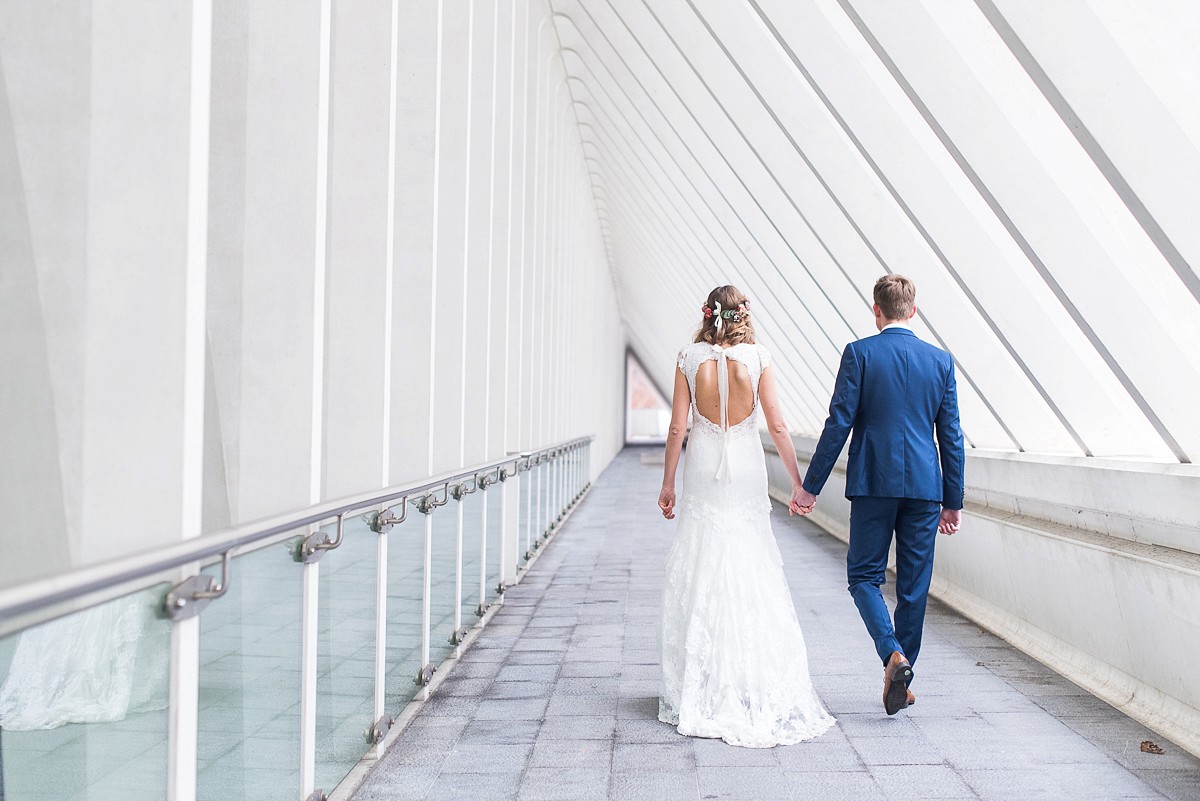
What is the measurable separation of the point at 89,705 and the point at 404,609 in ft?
9.03

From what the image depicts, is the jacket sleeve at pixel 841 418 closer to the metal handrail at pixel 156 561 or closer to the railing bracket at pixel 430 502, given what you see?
the railing bracket at pixel 430 502

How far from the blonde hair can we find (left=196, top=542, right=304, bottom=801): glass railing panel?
2.31 metres

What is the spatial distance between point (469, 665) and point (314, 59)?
10.7 feet

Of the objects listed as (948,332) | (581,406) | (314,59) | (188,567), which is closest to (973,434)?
(948,332)

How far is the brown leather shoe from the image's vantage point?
15.2ft

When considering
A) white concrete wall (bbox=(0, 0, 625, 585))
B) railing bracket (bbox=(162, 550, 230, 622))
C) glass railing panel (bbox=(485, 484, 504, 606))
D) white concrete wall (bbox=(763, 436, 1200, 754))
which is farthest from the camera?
glass railing panel (bbox=(485, 484, 504, 606))

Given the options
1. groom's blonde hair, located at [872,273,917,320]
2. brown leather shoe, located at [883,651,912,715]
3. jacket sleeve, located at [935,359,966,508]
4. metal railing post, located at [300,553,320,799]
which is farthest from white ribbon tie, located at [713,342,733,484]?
metal railing post, located at [300,553,320,799]

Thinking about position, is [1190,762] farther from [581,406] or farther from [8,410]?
[581,406]

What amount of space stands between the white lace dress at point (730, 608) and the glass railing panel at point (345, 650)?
1302mm

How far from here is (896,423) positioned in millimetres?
4910

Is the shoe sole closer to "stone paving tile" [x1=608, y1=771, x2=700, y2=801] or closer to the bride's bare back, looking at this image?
"stone paving tile" [x1=608, y1=771, x2=700, y2=801]

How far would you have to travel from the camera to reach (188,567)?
2512mm

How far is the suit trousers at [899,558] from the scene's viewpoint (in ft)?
16.2

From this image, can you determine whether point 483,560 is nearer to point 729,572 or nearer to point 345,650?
point 729,572
